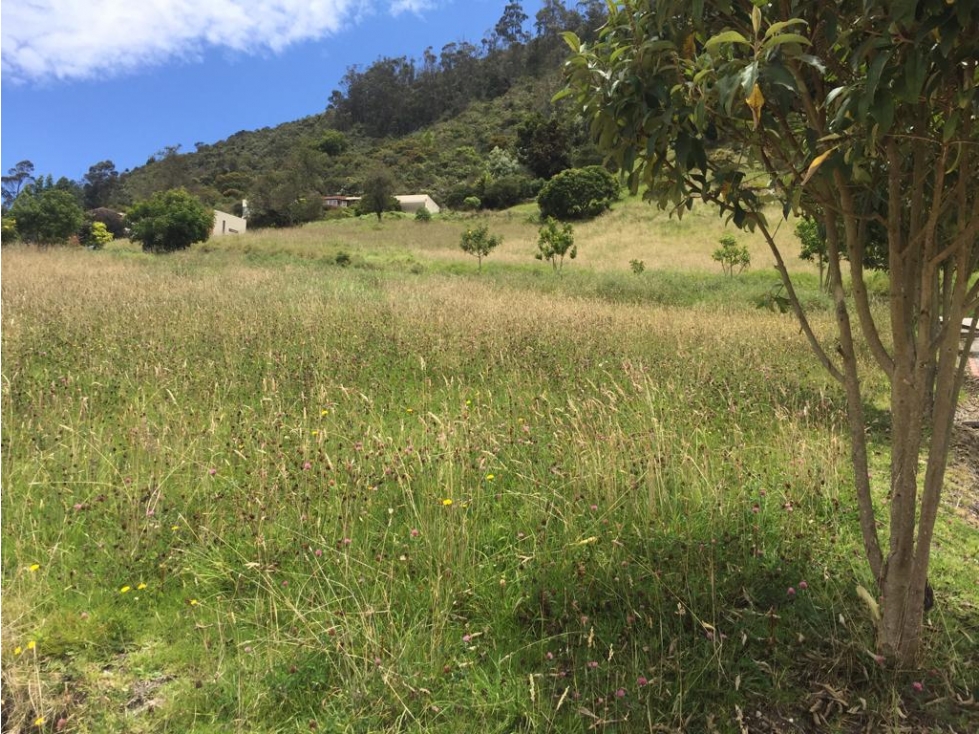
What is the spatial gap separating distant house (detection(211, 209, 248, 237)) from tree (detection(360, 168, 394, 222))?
1188cm

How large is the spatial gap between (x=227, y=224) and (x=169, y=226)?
21.6 meters

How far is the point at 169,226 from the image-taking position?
3678 cm

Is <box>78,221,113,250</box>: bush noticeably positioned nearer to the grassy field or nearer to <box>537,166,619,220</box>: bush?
<box>537,166,619,220</box>: bush

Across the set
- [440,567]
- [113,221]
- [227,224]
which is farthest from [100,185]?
[440,567]

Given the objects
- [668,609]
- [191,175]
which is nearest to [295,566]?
[668,609]

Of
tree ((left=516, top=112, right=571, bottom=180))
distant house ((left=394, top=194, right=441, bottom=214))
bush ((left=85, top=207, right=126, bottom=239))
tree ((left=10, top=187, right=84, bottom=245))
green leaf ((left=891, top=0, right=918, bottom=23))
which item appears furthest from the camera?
distant house ((left=394, top=194, right=441, bottom=214))

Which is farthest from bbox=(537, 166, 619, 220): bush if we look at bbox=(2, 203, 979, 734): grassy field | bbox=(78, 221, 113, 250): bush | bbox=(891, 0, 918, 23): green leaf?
bbox=(891, 0, 918, 23): green leaf

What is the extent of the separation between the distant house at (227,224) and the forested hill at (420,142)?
2467mm

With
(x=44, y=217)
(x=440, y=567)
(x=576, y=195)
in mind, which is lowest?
(x=440, y=567)

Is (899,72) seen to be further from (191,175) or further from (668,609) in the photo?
(191,175)

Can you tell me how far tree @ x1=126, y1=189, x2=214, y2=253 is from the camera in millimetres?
36781

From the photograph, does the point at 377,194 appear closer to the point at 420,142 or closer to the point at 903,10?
the point at 420,142

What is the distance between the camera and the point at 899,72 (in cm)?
168

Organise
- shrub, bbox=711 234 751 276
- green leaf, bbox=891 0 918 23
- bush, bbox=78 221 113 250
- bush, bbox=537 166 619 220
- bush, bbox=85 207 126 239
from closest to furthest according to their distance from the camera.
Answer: green leaf, bbox=891 0 918 23
shrub, bbox=711 234 751 276
bush, bbox=78 221 113 250
bush, bbox=537 166 619 220
bush, bbox=85 207 126 239
